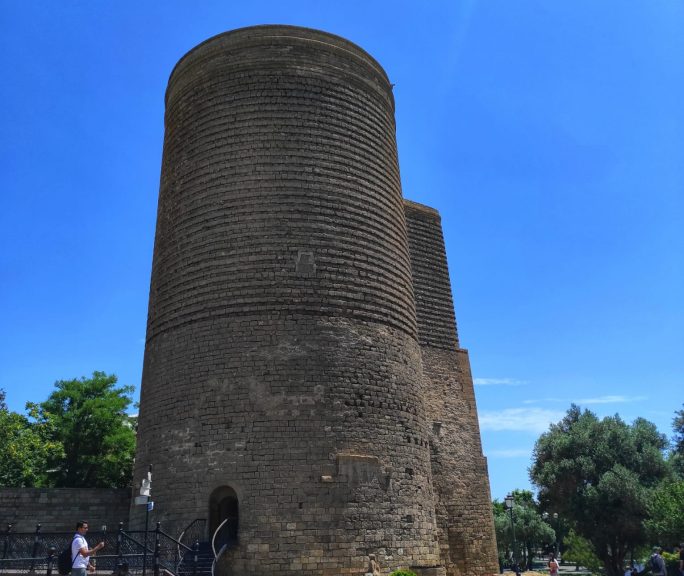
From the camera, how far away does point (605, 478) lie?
81.1 ft

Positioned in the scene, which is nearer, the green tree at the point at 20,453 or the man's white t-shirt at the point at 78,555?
the man's white t-shirt at the point at 78,555

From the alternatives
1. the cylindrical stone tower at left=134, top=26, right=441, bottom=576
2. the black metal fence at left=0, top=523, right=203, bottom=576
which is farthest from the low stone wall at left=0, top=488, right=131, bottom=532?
the black metal fence at left=0, top=523, right=203, bottom=576

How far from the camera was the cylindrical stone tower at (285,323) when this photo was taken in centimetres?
1290

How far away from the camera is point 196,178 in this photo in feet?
52.5

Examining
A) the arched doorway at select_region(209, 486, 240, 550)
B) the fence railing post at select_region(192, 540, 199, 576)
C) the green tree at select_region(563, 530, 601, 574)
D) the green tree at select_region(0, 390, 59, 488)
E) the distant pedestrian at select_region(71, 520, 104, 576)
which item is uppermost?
the green tree at select_region(0, 390, 59, 488)

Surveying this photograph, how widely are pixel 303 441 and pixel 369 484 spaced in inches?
68.2

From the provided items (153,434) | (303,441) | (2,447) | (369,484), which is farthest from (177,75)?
(2,447)

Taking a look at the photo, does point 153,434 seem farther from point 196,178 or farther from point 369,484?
point 196,178

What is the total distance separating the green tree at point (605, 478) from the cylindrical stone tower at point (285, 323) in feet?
43.0

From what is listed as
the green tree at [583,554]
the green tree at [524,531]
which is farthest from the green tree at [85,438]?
the green tree at [524,531]

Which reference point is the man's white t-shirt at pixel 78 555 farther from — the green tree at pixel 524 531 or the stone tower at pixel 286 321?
the green tree at pixel 524 531

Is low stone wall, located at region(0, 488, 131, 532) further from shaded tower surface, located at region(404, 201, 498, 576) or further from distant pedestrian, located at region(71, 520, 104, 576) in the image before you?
shaded tower surface, located at region(404, 201, 498, 576)

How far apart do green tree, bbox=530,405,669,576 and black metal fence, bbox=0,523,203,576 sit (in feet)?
60.5

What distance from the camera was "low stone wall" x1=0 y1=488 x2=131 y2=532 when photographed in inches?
633
